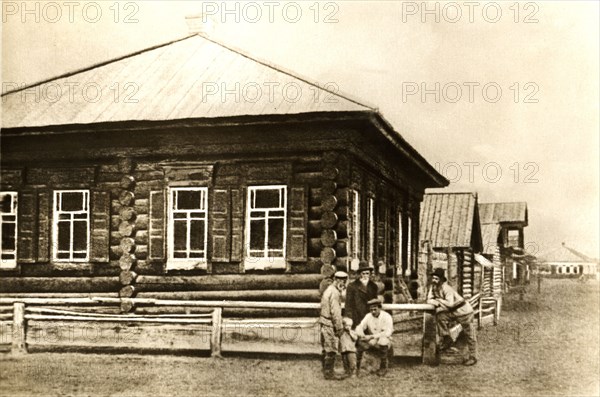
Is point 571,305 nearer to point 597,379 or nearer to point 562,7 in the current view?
point 597,379

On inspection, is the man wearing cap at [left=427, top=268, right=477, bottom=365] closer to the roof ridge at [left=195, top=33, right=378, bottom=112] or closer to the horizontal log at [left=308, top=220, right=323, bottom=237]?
the horizontal log at [left=308, top=220, right=323, bottom=237]

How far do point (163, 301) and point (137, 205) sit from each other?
1000 millimetres

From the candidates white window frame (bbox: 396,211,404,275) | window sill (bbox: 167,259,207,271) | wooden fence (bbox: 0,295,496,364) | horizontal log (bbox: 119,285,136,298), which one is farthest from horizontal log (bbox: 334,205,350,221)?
white window frame (bbox: 396,211,404,275)

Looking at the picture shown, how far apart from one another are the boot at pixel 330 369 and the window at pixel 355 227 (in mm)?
1268

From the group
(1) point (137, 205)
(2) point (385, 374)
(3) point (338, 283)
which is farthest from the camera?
(1) point (137, 205)

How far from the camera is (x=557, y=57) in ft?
24.8

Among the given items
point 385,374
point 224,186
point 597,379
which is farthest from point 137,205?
point 597,379

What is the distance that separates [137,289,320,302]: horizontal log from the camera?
324 inches

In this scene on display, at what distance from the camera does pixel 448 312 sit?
7.97 metres

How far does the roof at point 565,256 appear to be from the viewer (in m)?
7.74

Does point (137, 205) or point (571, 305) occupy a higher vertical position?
point (137, 205)

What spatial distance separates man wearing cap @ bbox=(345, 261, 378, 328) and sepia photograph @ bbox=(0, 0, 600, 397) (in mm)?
24

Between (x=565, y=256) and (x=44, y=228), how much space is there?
511 cm

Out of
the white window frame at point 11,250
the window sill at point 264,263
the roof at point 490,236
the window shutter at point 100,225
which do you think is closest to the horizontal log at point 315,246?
the window sill at point 264,263
